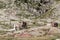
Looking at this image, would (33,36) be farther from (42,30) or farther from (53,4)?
(53,4)

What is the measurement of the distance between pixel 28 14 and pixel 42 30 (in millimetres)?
20462

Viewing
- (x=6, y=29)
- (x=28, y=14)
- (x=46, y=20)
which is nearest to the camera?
(x=6, y=29)

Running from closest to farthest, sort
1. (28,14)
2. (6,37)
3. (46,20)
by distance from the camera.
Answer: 1. (6,37)
2. (46,20)
3. (28,14)

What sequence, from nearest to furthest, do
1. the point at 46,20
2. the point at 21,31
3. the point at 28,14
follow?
1. the point at 21,31
2. the point at 46,20
3. the point at 28,14

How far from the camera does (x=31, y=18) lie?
233 ft

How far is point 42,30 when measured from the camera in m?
53.2

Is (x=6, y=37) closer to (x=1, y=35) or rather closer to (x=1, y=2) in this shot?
(x=1, y=35)

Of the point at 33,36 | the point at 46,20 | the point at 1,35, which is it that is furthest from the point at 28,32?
the point at 46,20

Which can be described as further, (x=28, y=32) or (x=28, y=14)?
(x=28, y=14)

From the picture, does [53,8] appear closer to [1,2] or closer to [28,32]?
[1,2]

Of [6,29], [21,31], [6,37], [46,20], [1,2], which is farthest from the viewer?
[1,2]

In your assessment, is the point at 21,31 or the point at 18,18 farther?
the point at 18,18

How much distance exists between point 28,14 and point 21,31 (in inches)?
779

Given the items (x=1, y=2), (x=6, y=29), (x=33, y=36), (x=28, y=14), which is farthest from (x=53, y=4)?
(x=33, y=36)
